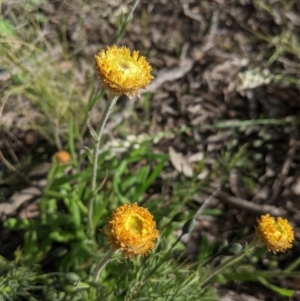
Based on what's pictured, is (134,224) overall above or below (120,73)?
below

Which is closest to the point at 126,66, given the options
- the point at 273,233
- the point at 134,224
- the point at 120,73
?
the point at 120,73

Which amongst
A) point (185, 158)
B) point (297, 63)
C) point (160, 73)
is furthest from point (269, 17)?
point (185, 158)

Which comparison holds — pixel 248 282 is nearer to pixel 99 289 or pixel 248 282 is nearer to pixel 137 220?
pixel 99 289

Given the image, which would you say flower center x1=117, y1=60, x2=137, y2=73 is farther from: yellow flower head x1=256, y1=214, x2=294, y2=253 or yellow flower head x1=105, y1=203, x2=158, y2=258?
yellow flower head x1=256, y1=214, x2=294, y2=253

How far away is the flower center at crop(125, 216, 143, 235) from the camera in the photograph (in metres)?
1.54

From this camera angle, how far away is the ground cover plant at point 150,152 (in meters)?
1.87

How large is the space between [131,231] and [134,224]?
0.04 m

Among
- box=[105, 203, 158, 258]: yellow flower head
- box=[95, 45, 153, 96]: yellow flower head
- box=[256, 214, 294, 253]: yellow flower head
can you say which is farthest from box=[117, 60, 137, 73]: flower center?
box=[256, 214, 294, 253]: yellow flower head

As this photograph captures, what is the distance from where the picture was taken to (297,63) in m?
3.52

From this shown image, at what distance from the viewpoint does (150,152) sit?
9.23ft

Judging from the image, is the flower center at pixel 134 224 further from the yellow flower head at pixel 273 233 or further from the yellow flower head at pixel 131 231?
the yellow flower head at pixel 273 233

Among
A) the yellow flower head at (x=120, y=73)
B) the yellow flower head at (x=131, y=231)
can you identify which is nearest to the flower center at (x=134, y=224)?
the yellow flower head at (x=131, y=231)

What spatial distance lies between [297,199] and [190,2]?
6.76 feet

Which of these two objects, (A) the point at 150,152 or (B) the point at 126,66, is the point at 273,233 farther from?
(A) the point at 150,152
